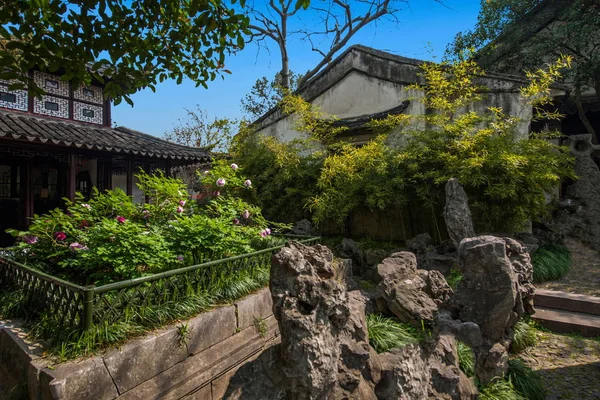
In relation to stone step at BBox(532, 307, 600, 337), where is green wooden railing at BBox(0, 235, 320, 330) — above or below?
above

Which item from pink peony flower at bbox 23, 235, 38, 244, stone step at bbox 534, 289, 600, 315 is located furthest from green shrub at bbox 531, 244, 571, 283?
pink peony flower at bbox 23, 235, 38, 244

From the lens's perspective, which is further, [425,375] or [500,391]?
[500,391]

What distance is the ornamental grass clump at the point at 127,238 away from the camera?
341cm

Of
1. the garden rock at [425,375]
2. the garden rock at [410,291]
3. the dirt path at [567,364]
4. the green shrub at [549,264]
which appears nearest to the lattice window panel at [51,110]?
the garden rock at [410,291]

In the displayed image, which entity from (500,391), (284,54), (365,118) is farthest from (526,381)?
(284,54)

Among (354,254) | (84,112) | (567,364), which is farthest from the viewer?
(84,112)

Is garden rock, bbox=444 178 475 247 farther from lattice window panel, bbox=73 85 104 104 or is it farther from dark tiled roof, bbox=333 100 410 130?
lattice window panel, bbox=73 85 104 104

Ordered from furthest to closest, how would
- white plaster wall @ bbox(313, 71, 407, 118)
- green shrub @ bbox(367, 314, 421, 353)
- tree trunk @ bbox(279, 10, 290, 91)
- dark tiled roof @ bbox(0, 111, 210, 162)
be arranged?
tree trunk @ bbox(279, 10, 290, 91) < white plaster wall @ bbox(313, 71, 407, 118) < dark tiled roof @ bbox(0, 111, 210, 162) < green shrub @ bbox(367, 314, 421, 353)

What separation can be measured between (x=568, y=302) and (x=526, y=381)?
217 centimetres

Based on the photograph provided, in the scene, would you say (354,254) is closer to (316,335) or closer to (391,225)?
(391,225)

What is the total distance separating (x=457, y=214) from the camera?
541 cm

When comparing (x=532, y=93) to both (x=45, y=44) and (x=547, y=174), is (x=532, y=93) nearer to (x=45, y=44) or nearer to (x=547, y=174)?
(x=547, y=174)

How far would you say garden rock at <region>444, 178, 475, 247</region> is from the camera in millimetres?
5398

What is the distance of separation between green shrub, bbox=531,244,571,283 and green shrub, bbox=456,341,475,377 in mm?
3198
